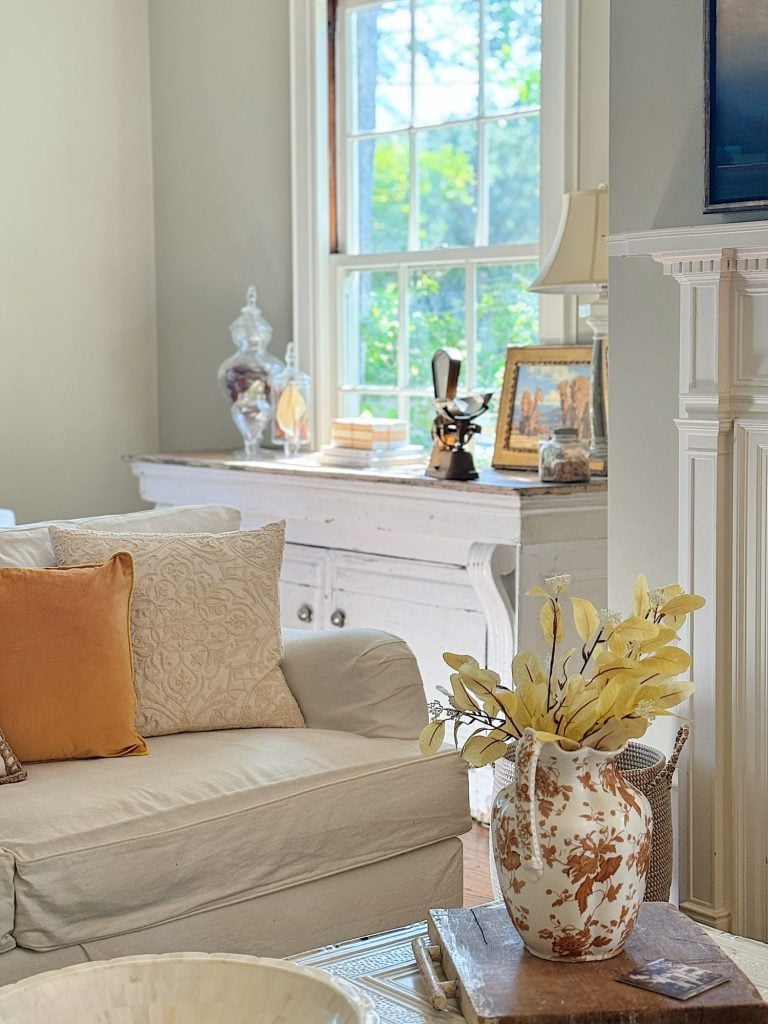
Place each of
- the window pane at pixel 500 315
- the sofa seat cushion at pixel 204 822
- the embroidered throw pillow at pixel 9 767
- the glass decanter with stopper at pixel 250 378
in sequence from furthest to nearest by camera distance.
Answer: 1. the glass decanter with stopper at pixel 250 378
2. the window pane at pixel 500 315
3. the embroidered throw pillow at pixel 9 767
4. the sofa seat cushion at pixel 204 822

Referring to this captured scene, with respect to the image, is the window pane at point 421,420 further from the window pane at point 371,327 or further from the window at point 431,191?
the window pane at point 371,327

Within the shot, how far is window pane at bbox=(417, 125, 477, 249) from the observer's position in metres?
4.01

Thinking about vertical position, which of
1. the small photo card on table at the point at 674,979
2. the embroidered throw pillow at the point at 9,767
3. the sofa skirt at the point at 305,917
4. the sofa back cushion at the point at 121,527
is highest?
the sofa back cushion at the point at 121,527

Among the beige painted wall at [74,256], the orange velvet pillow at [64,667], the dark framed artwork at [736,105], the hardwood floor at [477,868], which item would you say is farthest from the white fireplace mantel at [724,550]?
the beige painted wall at [74,256]

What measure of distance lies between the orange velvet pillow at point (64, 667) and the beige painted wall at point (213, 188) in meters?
2.18

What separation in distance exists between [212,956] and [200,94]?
3.70 m

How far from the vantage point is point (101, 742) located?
2496 millimetres

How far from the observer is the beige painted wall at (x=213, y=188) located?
4.54 meters

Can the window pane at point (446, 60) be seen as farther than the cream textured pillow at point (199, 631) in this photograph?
Yes

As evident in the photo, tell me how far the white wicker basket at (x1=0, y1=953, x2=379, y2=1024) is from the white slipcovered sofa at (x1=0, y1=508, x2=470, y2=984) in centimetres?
58

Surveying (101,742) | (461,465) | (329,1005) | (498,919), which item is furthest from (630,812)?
(461,465)

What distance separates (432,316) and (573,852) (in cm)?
272

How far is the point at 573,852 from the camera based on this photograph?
5.32ft

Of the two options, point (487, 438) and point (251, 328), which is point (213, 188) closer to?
point (251, 328)
